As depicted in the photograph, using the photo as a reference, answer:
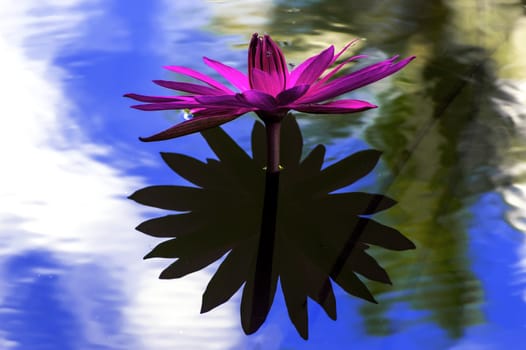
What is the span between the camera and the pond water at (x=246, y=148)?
0.57 metres

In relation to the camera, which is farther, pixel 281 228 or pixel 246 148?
pixel 246 148

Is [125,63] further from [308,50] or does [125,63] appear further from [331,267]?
[331,267]

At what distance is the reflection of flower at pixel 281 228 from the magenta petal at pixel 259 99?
0.08 metres

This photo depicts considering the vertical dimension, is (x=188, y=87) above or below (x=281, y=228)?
above

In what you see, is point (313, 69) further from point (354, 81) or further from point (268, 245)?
point (268, 245)

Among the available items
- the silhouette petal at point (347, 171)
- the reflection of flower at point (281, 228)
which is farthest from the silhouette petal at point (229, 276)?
the silhouette petal at point (347, 171)

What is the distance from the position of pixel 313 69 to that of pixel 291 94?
67mm

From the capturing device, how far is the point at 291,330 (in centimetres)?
56

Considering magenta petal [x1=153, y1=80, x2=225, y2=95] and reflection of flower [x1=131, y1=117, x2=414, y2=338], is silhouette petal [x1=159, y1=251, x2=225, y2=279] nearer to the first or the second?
reflection of flower [x1=131, y1=117, x2=414, y2=338]

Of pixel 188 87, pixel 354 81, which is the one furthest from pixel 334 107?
pixel 188 87

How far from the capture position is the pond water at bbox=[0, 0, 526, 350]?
1.88 ft

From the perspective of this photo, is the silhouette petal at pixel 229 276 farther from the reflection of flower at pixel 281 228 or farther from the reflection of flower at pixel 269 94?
the reflection of flower at pixel 269 94

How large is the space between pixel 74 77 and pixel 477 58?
47 cm

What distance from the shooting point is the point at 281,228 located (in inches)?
26.1
